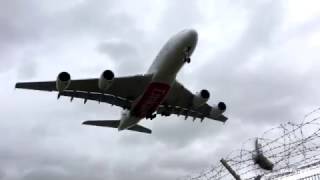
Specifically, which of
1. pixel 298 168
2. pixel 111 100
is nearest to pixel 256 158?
pixel 298 168

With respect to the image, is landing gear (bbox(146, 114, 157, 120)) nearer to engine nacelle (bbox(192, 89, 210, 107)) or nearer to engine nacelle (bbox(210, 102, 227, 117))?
engine nacelle (bbox(192, 89, 210, 107))

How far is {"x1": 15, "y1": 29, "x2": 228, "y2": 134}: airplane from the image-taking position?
2481 centimetres

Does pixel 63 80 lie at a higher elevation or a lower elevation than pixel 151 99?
lower

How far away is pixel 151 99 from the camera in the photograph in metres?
27.0

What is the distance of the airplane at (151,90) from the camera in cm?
2481

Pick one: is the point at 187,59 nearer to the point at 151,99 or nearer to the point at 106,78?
the point at 151,99

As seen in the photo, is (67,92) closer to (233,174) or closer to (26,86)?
(26,86)

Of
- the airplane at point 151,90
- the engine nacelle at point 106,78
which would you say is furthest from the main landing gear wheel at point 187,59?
the engine nacelle at point 106,78

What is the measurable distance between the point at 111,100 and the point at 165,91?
5275mm

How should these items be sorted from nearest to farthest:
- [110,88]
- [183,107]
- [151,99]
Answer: [151,99] → [110,88] → [183,107]

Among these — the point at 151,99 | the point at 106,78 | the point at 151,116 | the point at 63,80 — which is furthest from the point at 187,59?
the point at 63,80

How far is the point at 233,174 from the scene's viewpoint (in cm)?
2302

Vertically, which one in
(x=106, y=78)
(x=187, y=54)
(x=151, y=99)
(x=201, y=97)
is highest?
(x=187, y=54)

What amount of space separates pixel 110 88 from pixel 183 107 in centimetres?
579
